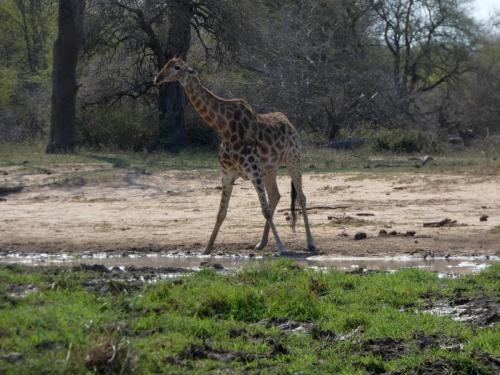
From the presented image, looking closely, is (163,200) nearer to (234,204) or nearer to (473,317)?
(234,204)

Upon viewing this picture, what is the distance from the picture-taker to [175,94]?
90.1 ft

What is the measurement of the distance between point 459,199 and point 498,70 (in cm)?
2291

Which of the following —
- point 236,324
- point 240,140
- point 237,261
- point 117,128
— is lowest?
point 237,261

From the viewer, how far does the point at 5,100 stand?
34719 mm

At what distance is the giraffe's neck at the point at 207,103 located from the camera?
13109 millimetres

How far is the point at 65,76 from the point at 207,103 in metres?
12.6

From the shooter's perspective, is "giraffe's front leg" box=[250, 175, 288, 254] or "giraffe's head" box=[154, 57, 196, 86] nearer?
"giraffe's front leg" box=[250, 175, 288, 254]

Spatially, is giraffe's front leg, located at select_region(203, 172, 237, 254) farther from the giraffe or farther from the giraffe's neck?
the giraffe's neck

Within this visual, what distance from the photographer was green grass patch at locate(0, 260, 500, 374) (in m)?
6.64

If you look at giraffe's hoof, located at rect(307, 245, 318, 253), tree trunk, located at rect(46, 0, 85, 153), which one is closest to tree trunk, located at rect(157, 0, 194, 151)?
tree trunk, located at rect(46, 0, 85, 153)

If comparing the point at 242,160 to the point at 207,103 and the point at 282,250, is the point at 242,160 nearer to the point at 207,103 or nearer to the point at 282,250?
the point at 207,103

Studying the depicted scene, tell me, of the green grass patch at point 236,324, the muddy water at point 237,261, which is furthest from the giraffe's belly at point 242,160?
the green grass patch at point 236,324

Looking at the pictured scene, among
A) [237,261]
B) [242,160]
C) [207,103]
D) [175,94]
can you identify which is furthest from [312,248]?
[175,94]

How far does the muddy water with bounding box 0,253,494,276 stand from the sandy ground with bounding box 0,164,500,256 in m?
0.40
